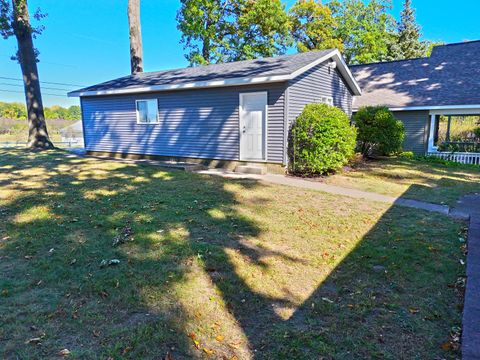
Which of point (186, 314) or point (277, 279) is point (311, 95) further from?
point (186, 314)

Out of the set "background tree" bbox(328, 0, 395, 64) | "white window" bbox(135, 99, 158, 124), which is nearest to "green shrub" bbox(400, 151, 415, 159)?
"white window" bbox(135, 99, 158, 124)

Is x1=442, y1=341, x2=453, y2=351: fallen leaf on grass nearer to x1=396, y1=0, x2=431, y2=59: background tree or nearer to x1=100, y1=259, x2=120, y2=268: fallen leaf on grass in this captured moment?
x1=100, y1=259, x2=120, y2=268: fallen leaf on grass

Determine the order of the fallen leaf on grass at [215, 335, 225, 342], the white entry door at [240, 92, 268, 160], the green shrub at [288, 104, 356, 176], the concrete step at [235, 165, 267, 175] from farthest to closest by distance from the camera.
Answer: the white entry door at [240, 92, 268, 160] < the concrete step at [235, 165, 267, 175] < the green shrub at [288, 104, 356, 176] < the fallen leaf on grass at [215, 335, 225, 342]

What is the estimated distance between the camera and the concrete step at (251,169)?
31.7ft

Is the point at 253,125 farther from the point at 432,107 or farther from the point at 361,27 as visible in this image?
the point at 361,27

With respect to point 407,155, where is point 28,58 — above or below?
above

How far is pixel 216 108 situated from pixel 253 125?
4.54ft

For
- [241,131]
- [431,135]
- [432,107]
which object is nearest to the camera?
[241,131]

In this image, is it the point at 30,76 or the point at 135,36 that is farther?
the point at 135,36

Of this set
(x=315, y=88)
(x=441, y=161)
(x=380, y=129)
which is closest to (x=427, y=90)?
(x=441, y=161)

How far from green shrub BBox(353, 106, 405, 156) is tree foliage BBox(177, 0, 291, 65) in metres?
13.9

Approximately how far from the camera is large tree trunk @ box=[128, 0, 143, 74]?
1764 cm

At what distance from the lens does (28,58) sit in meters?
15.5

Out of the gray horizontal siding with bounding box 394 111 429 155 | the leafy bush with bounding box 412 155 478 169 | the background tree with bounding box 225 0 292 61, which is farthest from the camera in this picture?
the background tree with bounding box 225 0 292 61
